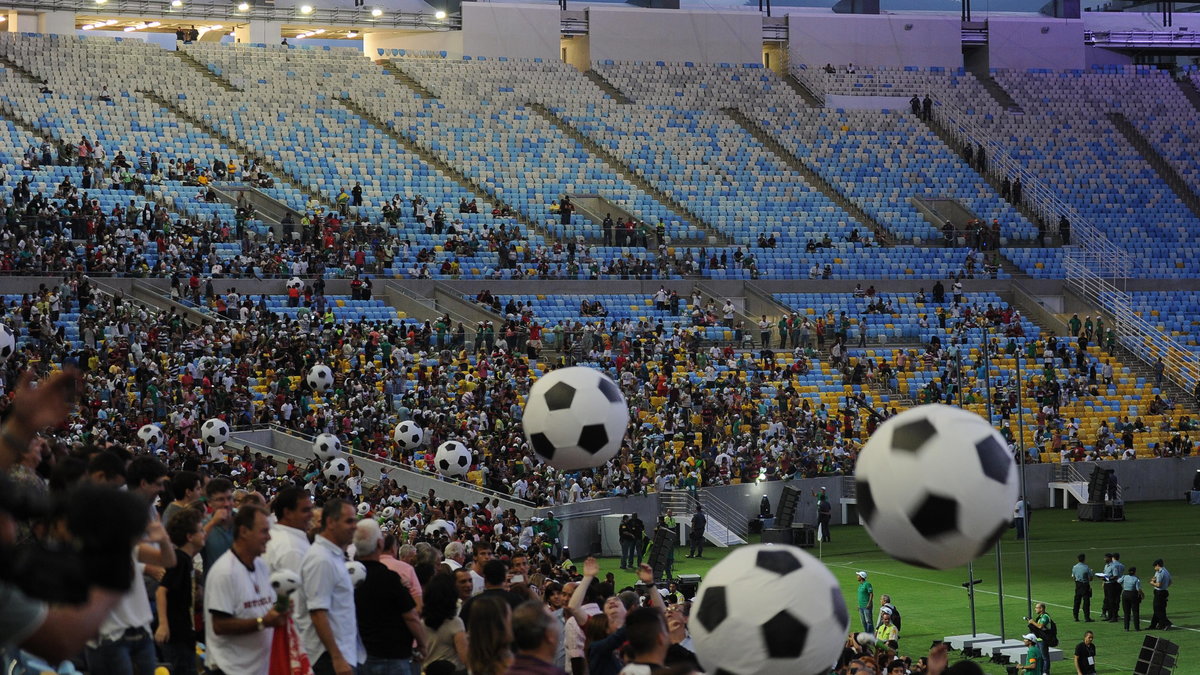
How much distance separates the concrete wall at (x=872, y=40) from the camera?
5997 centimetres

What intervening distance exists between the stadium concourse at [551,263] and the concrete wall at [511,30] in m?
1.00

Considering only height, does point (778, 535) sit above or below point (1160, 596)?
below

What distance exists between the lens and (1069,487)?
3819cm

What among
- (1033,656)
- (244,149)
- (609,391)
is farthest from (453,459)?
(244,149)

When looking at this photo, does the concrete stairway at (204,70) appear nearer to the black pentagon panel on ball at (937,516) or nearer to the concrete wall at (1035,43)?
the concrete wall at (1035,43)

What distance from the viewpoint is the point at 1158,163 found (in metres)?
56.2

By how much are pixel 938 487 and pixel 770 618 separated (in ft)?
3.56

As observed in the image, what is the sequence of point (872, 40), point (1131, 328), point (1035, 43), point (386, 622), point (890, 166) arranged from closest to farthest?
1. point (386, 622)
2. point (1131, 328)
3. point (890, 166)
4. point (872, 40)
5. point (1035, 43)

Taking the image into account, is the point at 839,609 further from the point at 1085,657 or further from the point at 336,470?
the point at 336,470

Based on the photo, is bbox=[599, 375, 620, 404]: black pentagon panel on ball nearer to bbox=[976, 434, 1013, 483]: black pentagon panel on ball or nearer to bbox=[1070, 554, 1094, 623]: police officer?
bbox=[976, 434, 1013, 483]: black pentagon panel on ball

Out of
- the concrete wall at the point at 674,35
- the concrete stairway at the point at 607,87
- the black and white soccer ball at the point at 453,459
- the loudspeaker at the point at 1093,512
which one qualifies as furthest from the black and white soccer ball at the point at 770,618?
the concrete wall at the point at 674,35

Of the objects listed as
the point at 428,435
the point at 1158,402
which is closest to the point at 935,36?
the point at 1158,402

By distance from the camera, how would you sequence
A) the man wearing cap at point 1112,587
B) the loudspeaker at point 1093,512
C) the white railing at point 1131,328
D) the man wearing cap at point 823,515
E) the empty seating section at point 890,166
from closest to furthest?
1. the man wearing cap at point 1112,587
2. the man wearing cap at point 823,515
3. the loudspeaker at point 1093,512
4. the white railing at point 1131,328
5. the empty seating section at point 890,166

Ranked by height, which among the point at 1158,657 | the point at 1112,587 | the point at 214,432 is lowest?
the point at 1112,587
